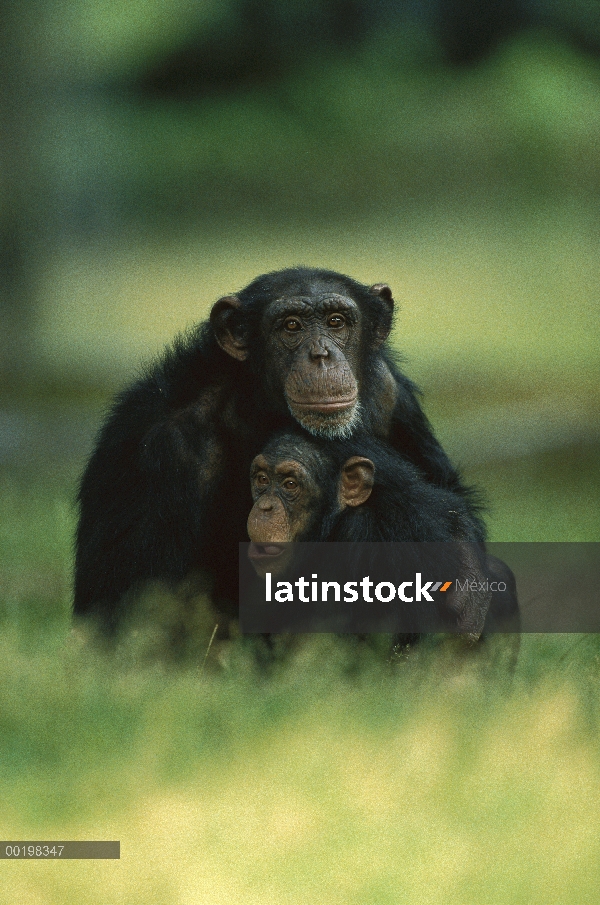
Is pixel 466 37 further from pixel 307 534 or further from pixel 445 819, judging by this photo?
pixel 445 819

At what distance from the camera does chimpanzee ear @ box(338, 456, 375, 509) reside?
2.56m

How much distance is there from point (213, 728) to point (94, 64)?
5.52ft

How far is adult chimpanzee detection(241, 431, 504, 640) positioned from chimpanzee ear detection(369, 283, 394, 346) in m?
0.35

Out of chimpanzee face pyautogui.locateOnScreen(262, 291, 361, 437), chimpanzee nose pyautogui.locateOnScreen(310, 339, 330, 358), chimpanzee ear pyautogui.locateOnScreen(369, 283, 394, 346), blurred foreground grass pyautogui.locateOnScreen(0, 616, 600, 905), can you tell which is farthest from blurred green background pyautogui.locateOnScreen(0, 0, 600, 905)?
chimpanzee nose pyautogui.locateOnScreen(310, 339, 330, 358)

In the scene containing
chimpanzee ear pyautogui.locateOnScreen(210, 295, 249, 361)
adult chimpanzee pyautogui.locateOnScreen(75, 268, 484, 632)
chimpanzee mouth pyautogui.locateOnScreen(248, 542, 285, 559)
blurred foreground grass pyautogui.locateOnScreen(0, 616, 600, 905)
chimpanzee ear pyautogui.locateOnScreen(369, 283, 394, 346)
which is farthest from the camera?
chimpanzee ear pyautogui.locateOnScreen(369, 283, 394, 346)

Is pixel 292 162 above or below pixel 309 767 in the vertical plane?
above

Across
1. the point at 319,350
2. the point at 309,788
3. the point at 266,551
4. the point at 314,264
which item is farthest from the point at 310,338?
the point at 309,788

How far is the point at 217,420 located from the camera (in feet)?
8.97

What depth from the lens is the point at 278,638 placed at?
2.22m

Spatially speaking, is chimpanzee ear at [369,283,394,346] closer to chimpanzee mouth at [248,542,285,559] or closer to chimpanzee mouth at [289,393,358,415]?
chimpanzee mouth at [289,393,358,415]

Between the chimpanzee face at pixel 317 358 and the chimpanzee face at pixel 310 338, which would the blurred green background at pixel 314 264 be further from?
the chimpanzee face at pixel 317 358

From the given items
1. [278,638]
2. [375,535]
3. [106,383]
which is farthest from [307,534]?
[106,383]

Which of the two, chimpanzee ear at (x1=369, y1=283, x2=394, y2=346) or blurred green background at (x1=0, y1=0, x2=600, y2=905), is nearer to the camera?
blurred green background at (x1=0, y1=0, x2=600, y2=905)

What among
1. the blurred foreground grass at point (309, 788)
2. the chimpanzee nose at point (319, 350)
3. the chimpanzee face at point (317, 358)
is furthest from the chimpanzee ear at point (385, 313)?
the blurred foreground grass at point (309, 788)
